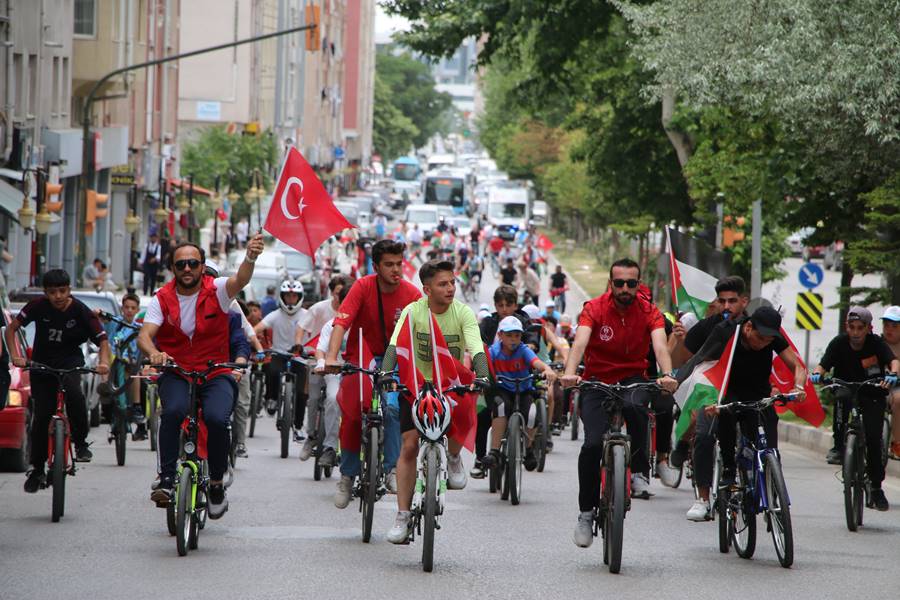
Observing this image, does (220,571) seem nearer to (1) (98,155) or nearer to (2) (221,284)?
(2) (221,284)

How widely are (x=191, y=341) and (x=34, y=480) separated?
215 centimetres

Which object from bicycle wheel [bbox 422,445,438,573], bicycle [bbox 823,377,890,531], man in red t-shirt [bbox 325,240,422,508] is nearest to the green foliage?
bicycle [bbox 823,377,890,531]

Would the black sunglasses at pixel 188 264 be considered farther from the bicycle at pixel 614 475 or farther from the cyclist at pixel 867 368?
the cyclist at pixel 867 368

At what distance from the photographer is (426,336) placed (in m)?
10.3

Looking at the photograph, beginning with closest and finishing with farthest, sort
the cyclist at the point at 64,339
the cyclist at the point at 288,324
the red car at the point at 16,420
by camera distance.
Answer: the cyclist at the point at 64,339
the red car at the point at 16,420
the cyclist at the point at 288,324

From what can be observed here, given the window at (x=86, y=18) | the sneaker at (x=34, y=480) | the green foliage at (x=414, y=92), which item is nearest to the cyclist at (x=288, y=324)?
the sneaker at (x=34, y=480)

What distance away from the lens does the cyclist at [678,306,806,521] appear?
10445 millimetres

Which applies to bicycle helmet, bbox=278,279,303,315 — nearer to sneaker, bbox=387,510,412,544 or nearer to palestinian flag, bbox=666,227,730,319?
palestinian flag, bbox=666,227,730,319

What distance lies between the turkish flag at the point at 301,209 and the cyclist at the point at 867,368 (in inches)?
144

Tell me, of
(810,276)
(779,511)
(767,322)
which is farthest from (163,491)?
(810,276)

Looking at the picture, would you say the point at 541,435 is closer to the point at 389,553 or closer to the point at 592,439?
the point at 389,553

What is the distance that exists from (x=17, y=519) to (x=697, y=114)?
2272 cm

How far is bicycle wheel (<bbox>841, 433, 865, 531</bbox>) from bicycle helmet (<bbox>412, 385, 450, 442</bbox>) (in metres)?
3.59

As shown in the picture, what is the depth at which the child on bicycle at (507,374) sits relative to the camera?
47.6 feet
